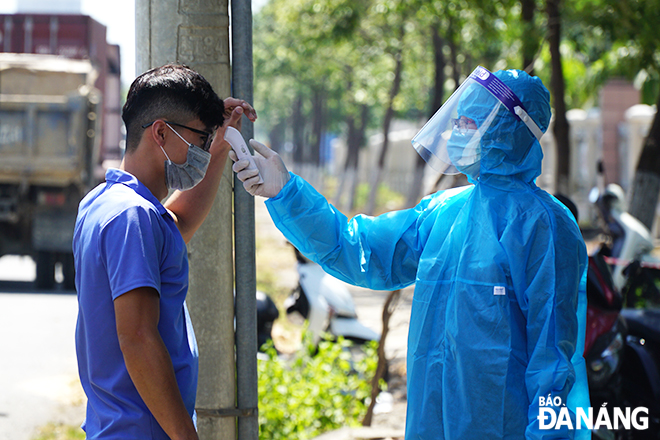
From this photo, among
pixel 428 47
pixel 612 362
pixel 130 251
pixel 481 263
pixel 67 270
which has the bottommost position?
pixel 67 270

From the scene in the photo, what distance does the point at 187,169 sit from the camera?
206 cm

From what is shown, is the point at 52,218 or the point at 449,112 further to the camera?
the point at 52,218

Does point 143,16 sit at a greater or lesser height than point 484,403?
greater

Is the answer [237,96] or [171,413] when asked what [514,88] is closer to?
[237,96]

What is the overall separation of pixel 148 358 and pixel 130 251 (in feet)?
0.85

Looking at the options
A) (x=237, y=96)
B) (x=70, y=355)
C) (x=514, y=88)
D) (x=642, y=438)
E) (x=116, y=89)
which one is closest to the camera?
(x=514, y=88)

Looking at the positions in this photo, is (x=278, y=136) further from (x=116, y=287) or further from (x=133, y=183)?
(x=116, y=287)

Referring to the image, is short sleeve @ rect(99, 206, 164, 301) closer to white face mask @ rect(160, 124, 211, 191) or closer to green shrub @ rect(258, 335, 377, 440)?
white face mask @ rect(160, 124, 211, 191)

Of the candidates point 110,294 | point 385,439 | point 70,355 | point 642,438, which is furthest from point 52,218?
point 110,294

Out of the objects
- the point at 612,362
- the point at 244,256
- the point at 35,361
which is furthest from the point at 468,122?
the point at 35,361

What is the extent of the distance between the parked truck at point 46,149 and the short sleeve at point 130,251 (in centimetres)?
873

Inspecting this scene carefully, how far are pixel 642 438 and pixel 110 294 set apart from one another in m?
3.40

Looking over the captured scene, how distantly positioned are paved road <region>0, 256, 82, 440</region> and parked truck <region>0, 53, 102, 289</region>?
2.60 feet

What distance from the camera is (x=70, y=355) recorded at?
22.2ft
